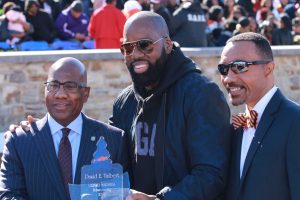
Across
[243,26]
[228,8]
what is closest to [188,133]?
[243,26]

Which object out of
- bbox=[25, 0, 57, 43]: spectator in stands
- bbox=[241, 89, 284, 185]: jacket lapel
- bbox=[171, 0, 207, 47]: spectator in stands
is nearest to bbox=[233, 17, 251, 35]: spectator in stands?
bbox=[171, 0, 207, 47]: spectator in stands

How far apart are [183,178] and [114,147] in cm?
50

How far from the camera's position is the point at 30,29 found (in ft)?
42.0

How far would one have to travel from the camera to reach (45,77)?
9828mm

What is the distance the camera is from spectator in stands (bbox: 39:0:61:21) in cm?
1406

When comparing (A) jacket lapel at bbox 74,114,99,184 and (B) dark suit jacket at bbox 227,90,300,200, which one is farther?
(A) jacket lapel at bbox 74,114,99,184

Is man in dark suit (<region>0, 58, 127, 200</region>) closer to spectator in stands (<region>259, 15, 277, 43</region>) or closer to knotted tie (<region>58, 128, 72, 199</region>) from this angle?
knotted tie (<region>58, 128, 72, 199</region>)

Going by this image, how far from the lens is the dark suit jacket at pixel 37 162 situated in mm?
4230

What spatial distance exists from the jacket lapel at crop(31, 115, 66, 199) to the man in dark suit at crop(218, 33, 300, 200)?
99 centimetres

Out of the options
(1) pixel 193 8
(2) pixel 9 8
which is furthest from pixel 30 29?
(1) pixel 193 8

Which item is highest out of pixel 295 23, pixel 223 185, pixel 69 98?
pixel 295 23

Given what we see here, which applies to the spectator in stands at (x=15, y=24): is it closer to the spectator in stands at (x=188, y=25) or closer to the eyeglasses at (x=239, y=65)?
the spectator in stands at (x=188, y=25)

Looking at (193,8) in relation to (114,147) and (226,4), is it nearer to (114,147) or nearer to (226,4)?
(226,4)

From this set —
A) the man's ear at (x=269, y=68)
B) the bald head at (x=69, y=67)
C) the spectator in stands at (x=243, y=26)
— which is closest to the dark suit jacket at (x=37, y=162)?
the bald head at (x=69, y=67)
